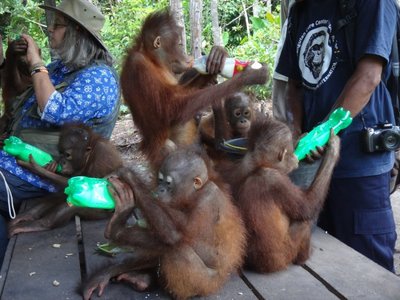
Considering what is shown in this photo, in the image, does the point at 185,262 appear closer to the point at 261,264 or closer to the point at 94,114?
the point at 261,264

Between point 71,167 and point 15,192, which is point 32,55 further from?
point 15,192

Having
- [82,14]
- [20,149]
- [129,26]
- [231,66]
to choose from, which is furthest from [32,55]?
[129,26]

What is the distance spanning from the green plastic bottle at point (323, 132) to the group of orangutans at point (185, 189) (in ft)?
0.19

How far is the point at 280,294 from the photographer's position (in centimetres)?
237

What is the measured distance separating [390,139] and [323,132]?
1.40 feet

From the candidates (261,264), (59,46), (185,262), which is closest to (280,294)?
(261,264)

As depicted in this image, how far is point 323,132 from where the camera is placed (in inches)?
112

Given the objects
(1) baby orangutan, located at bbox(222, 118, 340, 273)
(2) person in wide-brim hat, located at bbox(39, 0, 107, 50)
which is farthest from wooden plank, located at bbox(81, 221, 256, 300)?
(2) person in wide-brim hat, located at bbox(39, 0, 107, 50)

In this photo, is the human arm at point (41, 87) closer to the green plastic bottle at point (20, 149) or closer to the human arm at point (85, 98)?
the human arm at point (85, 98)

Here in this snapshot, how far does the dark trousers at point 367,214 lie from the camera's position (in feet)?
10.1

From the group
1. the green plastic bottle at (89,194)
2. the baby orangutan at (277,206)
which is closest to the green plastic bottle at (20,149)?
the green plastic bottle at (89,194)

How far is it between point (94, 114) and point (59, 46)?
535 millimetres

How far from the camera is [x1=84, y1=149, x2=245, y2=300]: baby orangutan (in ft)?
7.25

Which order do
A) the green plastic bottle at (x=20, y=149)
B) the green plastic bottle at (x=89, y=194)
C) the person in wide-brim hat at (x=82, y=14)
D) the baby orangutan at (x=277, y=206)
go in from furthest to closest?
the person in wide-brim hat at (x=82, y=14)
the green plastic bottle at (x=20, y=149)
the baby orangutan at (x=277, y=206)
the green plastic bottle at (x=89, y=194)
